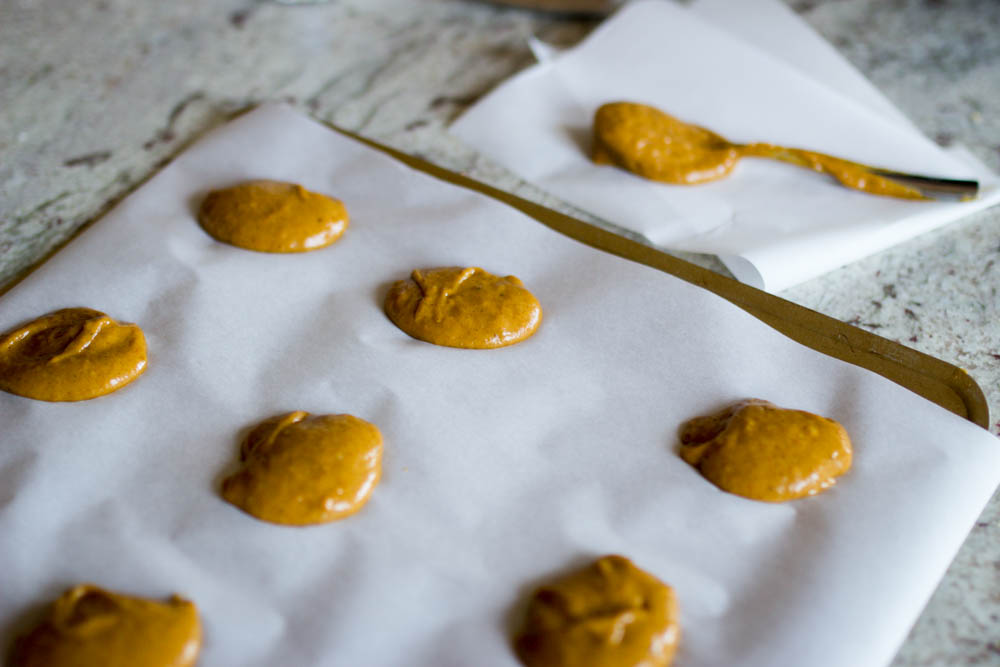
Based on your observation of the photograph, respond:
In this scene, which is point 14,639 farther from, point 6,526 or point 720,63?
point 720,63

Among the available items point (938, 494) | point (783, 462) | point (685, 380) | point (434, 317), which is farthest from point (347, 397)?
point (938, 494)

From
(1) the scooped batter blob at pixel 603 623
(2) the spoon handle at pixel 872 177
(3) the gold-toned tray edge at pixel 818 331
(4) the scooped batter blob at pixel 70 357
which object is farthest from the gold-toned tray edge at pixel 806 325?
(1) the scooped batter blob at pixel 603 623

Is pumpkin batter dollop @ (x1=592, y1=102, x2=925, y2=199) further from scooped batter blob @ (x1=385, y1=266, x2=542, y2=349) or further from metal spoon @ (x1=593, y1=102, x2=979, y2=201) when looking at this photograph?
scooped batter blob @ (x1=385, y1=266, x2=542, y2=349)

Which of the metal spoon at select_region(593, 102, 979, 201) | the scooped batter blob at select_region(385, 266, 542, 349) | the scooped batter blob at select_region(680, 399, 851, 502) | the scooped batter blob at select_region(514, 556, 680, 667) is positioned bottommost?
the scooped batter blob at select_region(514, 556, 680, 667)

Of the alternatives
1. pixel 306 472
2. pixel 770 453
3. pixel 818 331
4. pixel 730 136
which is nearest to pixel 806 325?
pixel 818 331

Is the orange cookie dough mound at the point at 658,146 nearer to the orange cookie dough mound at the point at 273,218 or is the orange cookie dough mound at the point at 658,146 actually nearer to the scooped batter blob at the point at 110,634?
the orange cookie dough mound at the point at 273,218

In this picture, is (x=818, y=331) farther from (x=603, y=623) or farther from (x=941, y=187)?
(x=603, y=623)

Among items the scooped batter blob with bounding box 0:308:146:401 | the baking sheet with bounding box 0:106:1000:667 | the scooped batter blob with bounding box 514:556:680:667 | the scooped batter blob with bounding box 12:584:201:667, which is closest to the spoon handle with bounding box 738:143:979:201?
the baking sheet with bounding box 0:106:1000:667
